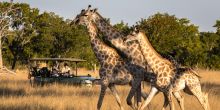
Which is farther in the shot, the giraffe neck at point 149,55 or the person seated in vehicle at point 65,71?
the person seated in vehicle at point 65,71

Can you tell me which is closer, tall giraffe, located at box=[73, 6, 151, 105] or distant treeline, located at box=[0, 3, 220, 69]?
tall giraffe, located at box=[73, 6, 151, 105]

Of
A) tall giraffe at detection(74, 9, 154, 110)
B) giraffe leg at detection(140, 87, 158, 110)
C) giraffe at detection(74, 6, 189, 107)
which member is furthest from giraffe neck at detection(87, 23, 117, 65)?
giraffe leg at detection(140, 87, 158, 110)

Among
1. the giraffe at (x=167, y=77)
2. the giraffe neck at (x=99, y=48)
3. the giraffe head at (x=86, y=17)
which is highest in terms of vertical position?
the giraffe head at (x=86, y=17)

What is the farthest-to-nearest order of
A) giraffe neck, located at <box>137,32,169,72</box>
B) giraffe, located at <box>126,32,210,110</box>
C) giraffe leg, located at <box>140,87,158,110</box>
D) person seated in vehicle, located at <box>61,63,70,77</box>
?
1. person seated in vehicle, located at <box>61,63,70,77</box>
2. giraffe neck, located at <box>137,32,169,72</box>
3. giraffe leg, located at <box>140,87,158,110</box>
4. giraffe, located at <box>126,32,210,110</box>

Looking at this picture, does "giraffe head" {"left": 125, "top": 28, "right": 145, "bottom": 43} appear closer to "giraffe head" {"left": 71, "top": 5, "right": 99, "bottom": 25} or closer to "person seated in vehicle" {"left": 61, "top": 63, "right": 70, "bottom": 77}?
"giraffe head" {"left": 71, "top": 5, "right": 99, "bottom": 25}

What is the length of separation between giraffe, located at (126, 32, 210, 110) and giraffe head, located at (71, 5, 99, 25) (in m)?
1.95

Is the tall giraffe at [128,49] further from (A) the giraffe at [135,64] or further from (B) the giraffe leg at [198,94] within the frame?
(B) the giraffe leg at [198,94]

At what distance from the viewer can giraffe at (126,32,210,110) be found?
385 inches

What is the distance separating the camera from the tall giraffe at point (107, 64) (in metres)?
11.5

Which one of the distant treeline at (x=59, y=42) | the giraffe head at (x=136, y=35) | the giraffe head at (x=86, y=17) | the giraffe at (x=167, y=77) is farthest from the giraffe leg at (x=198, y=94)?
the distant treeline at (x=59, y=42)

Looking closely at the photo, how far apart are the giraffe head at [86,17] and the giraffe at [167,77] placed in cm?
195

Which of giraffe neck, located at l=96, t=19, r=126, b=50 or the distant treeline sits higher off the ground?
the distant treeline

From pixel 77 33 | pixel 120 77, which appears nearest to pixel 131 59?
pixel 120 77

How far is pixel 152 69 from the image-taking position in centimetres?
1009
